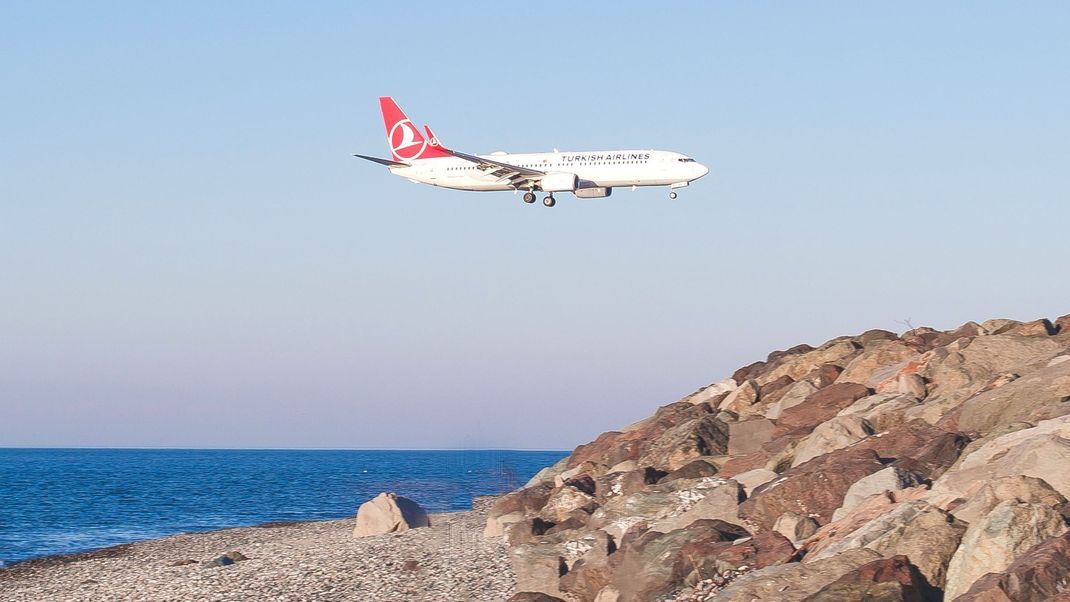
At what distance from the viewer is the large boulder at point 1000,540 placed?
51.5 feet

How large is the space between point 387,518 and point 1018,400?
17.9 meters

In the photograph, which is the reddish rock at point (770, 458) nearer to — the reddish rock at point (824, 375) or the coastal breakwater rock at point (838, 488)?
the coastal breakwater rock at point (838, 488)

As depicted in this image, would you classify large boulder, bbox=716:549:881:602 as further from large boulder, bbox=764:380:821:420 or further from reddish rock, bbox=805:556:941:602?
large boulder, bbox=764:380:821:420

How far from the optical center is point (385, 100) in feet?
244

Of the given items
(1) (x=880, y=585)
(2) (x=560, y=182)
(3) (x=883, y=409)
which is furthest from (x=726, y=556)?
(2) (x=560, y=182)

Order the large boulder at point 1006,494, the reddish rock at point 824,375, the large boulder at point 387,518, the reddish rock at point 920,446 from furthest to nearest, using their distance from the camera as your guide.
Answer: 1. the large boulder at point 387,518
2. the reddish rock at point 824,375
3. the reddish rock at point 920,446
4. the large boulder at point 1006,494

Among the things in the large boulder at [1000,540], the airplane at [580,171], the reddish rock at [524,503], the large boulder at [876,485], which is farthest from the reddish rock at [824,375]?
the airplane at [580,171]

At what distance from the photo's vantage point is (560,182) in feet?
185

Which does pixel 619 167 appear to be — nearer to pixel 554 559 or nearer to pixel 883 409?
pixel 883 409

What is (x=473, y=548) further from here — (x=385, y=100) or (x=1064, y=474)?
(x=385, y=100)

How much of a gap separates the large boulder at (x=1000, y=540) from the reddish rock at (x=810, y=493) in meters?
4.55

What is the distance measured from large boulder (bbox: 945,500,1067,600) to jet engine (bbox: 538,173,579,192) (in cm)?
4132

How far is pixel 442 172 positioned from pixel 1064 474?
49004 mm

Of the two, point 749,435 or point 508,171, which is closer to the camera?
point 749,435
